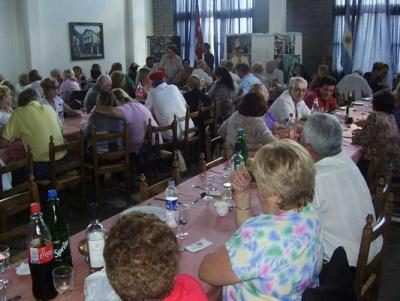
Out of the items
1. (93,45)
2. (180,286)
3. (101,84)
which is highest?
(93,45)

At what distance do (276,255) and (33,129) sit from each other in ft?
10.5

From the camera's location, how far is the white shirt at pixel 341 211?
7.35ft

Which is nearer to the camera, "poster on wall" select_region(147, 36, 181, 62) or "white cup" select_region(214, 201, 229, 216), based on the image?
"white cup" select_region(214, 201, 229, 216)

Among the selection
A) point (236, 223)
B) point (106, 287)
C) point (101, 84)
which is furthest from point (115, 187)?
point (106, 287)

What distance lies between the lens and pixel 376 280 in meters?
2.34

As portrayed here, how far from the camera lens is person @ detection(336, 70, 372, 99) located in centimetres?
799

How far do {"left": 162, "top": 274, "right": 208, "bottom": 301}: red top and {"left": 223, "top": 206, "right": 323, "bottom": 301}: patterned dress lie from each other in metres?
0.18

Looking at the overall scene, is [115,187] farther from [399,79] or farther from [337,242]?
[399,79]

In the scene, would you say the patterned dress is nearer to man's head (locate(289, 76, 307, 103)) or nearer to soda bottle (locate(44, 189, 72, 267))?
soda bottle (locate(44, 189, 72, 267))

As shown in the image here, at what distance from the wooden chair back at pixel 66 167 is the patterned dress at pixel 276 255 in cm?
254

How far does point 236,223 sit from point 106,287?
0.88 m

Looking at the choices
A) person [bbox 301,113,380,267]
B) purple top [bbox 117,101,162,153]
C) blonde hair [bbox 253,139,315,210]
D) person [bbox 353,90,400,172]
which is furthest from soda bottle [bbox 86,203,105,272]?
purple top [bbox 117,101,162,153]

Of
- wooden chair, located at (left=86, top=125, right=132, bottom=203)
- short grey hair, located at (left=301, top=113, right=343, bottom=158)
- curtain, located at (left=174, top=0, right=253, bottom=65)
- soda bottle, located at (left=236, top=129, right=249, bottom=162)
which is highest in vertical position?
curtain, located at (left=174, top=0, right=253, bottom=65)

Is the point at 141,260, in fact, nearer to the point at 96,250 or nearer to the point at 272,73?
the point at 96,250
